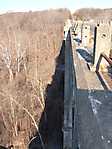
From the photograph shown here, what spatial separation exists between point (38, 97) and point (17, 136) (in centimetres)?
210

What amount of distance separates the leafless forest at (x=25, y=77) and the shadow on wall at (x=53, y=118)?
0.26 metres

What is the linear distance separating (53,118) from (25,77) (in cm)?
393

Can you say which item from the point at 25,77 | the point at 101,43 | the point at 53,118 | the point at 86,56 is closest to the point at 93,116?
the point at 101,43

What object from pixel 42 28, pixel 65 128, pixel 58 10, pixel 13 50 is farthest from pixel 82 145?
pixel 58 10

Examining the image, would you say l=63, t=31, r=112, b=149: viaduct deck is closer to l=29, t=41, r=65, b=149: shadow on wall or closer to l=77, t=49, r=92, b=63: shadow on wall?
l=77, t=49, r=92, b=63: shadow on wall

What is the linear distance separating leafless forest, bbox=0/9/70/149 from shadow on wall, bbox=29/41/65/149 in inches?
10.2

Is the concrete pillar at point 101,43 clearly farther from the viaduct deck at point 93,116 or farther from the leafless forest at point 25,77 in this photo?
the leafless forest at point 25,77

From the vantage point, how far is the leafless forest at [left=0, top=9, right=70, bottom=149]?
11.1 m

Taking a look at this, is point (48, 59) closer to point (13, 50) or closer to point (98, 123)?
point (13, 50)

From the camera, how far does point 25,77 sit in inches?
613

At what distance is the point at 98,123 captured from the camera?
162 inches

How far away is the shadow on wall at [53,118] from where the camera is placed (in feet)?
35.0

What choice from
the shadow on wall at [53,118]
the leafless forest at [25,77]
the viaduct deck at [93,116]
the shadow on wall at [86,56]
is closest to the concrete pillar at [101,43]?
the shadow on wall at [86,56]

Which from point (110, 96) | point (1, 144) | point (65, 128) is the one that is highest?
point (110, 96)
